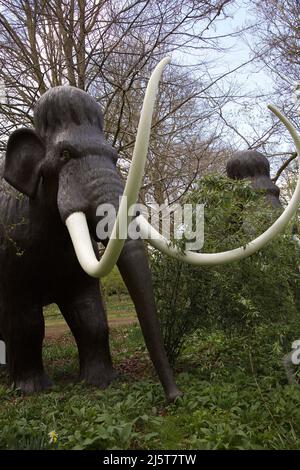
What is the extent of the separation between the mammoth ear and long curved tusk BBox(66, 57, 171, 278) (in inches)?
29.5

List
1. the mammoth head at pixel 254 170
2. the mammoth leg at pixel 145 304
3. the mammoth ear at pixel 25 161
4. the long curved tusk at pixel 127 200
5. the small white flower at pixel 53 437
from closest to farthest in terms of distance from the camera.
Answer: the long curved tusk at pixel 127 200 → the small white flower at pixel 53 437 → the mammoth leg at pixel 145 304 → the mammoth ear at pixel 25 161 → the mammoth head at pixel 254 170

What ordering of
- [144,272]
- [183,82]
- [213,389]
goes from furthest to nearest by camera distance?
[183,82], [213,389], [144,272]

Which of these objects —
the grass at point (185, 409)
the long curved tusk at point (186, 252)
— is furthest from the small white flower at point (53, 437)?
the long curved tusk at point (186, 252)

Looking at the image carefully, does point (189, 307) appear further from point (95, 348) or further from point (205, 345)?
point (205, 345)

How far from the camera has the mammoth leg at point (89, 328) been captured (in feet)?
14.3

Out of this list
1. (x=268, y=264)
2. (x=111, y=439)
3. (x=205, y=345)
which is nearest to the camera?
(x=111, y=439)

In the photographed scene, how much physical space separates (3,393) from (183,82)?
580cm

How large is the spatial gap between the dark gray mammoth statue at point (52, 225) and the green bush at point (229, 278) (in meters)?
0.63

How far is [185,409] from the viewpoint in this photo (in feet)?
10.3

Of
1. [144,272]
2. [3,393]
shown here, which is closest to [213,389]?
[144,272]

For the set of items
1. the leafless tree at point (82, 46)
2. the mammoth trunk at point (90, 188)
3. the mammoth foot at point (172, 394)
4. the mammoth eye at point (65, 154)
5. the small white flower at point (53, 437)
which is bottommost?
the small white flower at point (53, 437)

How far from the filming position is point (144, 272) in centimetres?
324

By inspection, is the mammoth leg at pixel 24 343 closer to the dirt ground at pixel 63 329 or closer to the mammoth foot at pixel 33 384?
the mammoth foot at pixel 33 384

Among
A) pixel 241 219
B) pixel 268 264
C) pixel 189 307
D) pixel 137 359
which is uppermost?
pixel 241 219
